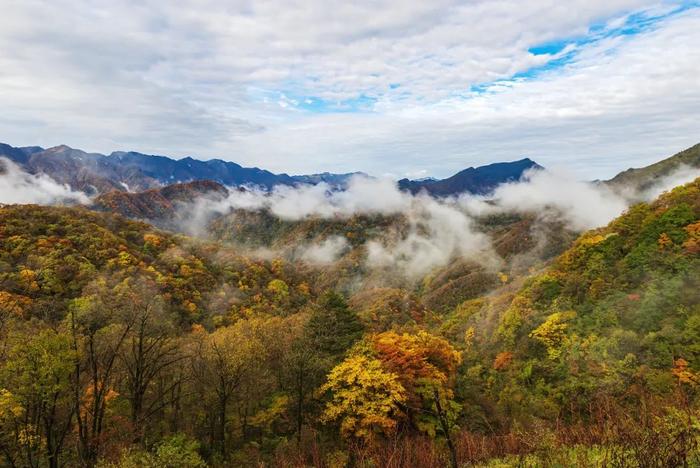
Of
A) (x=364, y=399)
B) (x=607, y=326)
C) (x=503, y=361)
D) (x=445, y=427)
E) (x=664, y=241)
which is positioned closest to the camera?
(x=445, y=427)

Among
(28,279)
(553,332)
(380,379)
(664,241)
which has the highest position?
→ (664,241)

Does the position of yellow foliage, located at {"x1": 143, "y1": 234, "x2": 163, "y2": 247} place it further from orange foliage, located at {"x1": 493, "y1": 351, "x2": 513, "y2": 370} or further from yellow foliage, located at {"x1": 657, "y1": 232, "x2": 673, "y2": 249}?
yellow foliage, located at {"x1": 657, "y1": 232, "x2": 673, "y2": 249}

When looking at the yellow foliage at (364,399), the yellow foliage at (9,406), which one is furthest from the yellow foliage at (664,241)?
the yellow foliage at (9,406)

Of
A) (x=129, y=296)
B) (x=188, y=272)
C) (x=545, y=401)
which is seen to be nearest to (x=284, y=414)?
(x=545, y=401)

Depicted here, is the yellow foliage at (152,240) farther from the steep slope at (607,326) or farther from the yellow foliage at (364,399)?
the yellow foliage at (364,399)

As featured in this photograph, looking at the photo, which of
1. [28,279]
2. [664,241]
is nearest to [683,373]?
[664,241]

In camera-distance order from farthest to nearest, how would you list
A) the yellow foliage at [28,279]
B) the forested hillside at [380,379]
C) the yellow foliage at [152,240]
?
the yellow foliage at [152,240], the yellow foliage at [28,279], the forested hillside at [380,379]

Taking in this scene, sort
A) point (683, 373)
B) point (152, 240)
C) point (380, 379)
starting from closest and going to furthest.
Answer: point (380, 379)
point (683, 373)
point (152, 240)

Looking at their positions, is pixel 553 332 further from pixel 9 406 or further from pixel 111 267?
pixel 111 267

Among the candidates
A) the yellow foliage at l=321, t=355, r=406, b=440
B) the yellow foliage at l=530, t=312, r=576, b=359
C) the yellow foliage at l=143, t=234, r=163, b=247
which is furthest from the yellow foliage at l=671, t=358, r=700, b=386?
the yellow foliage at l=143, t=234, r=163, b=247
